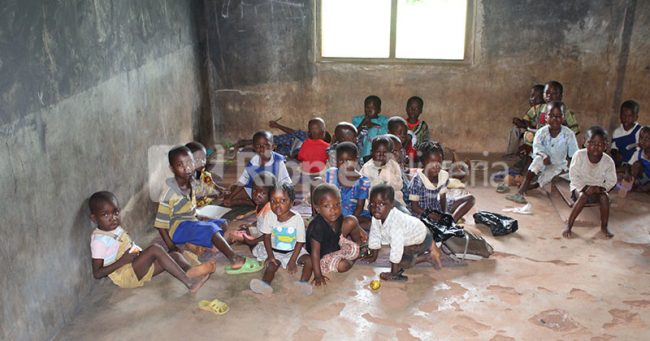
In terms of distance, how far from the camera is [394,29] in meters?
6.52

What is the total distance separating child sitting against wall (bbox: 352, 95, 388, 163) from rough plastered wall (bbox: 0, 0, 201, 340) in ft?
6.77

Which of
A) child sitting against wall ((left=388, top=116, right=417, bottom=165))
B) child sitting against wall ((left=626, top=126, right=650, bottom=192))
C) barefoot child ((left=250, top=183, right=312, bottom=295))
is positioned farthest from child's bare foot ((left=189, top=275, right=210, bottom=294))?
child sitting against wall ((left=626, top=126, right=650, bottom=192))

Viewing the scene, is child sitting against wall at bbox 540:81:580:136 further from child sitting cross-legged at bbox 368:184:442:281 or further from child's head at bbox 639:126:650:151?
child sitting cross-legged at bbox 368:184:442:281

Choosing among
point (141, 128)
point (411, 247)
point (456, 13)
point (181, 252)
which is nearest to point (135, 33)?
point (141, 128)

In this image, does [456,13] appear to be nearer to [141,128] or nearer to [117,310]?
[141,128]

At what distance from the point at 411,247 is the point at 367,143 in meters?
1.90

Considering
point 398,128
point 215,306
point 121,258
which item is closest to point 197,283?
point 215,306

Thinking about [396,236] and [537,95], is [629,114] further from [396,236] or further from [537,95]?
[396,236]

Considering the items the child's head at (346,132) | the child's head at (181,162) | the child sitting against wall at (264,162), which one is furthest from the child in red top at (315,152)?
the child's head at (181,162)

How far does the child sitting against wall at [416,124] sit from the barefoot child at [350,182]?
5.16ft

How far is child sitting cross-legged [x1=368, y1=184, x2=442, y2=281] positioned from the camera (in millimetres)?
3863

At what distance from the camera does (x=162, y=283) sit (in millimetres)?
4020

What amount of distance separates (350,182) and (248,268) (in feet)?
3.52

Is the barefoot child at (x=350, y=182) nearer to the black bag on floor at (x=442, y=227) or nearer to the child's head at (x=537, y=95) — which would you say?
the black bag on floor at (x=442, y=227)
